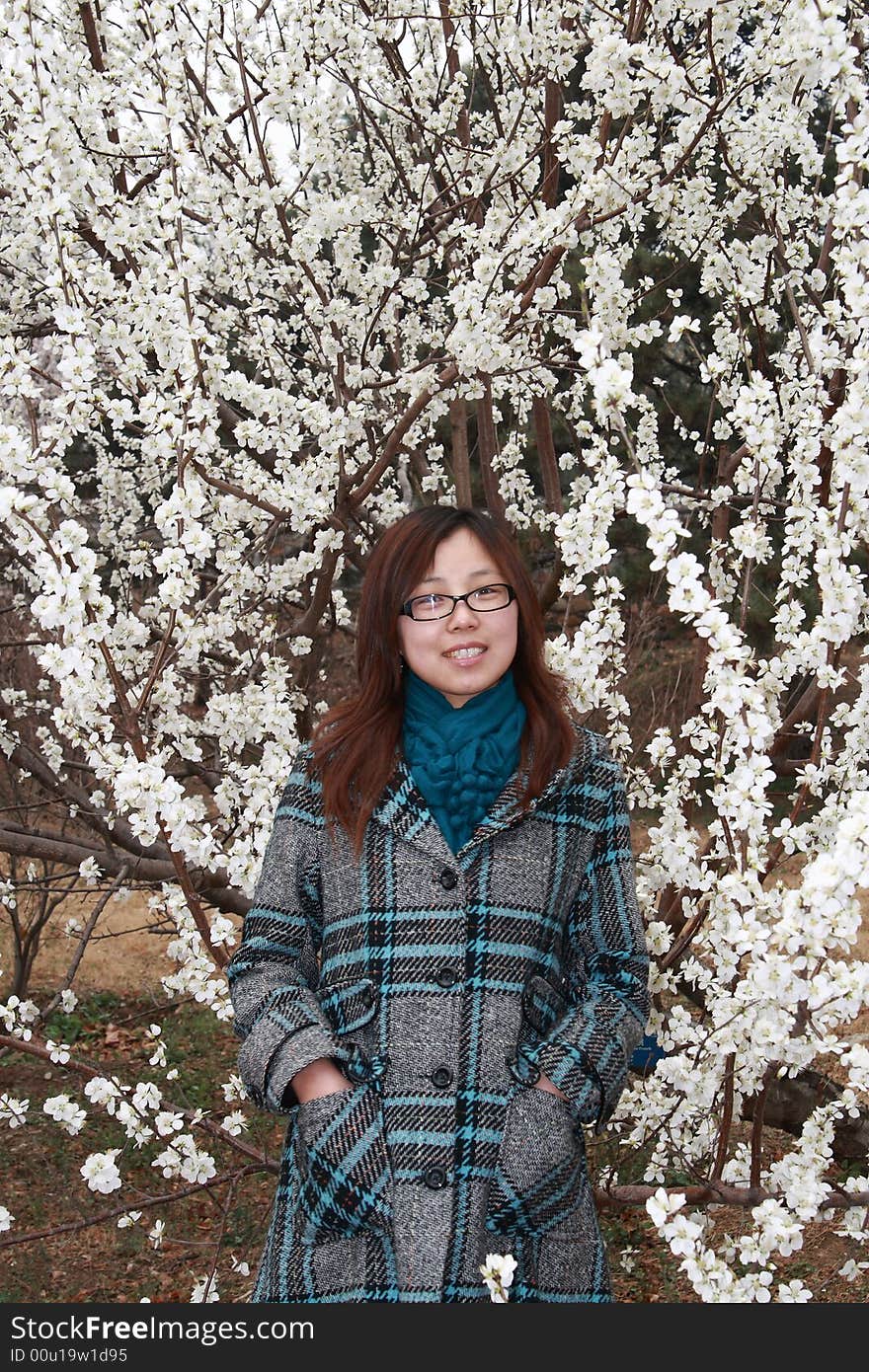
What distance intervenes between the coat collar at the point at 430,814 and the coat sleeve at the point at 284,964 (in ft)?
0.42

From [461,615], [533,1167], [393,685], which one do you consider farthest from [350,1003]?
[461,615]

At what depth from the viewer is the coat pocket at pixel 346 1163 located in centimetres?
184

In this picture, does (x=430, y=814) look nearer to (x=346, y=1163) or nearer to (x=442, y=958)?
(x=442, y=958)

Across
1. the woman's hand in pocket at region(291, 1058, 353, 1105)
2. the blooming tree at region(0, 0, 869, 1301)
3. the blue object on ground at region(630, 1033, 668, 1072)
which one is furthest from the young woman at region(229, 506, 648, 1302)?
the blue object on ground at region(630, 1033, 668, 1072)

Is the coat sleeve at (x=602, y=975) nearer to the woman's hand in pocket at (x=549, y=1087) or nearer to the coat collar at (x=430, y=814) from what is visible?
Answer: the woman's hand in pocket at (x=549, y=1087)

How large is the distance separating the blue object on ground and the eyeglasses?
1.08m

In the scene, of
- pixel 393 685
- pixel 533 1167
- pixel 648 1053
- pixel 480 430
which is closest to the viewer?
pixel 533 1167

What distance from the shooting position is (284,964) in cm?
202

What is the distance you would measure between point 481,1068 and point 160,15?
2.46 meters

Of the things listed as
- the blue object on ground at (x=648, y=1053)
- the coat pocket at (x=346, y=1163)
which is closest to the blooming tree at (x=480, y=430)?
the blue object on ground at (x=648, y=1053)

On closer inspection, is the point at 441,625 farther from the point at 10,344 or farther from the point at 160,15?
the point at 160,15

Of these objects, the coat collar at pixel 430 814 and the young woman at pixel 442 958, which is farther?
A: the coat collar at pixel 430 814

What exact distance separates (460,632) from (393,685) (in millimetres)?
166

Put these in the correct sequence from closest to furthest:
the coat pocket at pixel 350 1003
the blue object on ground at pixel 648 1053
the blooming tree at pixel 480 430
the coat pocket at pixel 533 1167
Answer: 1. the coat pocket at pixel 533 1167
2. the coat pocket at pixel 350 1003
3. the blooming tree at pixel 480 430
4. the blue object on ground at pixel 648 1053
